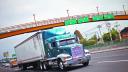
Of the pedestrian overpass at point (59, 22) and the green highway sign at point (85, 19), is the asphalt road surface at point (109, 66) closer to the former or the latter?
the pedestrian overpass at point (59, 22)

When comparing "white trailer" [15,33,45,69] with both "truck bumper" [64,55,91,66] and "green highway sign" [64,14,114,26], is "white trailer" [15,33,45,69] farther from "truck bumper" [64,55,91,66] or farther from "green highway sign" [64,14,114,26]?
"green highway sign" [64,14,114,26]

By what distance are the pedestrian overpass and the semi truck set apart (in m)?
21.0

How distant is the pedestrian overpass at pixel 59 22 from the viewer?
43.2 meters

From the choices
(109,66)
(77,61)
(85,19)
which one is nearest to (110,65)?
(109,66)

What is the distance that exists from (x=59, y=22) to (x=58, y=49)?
30407mm

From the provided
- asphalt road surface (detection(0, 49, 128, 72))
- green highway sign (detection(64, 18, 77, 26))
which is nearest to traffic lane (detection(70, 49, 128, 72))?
asphalt road surface (detection(0, 49, 128, 72))

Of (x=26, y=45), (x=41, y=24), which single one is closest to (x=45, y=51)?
(x=26, y=45)

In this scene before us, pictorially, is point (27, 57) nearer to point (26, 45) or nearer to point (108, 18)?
point (26, 45)

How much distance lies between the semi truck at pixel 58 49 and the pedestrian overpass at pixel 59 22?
2100 centimetres

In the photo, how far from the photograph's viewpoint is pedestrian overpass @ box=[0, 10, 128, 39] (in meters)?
43.2

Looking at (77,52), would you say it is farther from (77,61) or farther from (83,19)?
(83,19)

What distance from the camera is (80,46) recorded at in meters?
17.6

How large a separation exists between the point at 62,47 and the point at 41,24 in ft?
97.8

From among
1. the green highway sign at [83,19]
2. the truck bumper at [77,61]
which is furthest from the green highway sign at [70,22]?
the truck bumper at [77,61]
